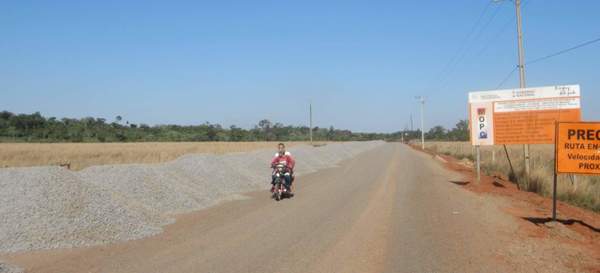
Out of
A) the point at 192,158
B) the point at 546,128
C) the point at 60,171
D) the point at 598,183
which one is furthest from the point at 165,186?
the point at 598,183

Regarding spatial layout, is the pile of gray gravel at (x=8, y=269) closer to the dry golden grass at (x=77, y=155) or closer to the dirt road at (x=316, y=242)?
the dirt road at (x=316, y=242)

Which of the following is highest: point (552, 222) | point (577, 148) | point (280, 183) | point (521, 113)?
point (521, 113)

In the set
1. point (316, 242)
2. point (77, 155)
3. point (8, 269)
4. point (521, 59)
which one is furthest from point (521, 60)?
point (77, 155)

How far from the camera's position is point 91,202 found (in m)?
11.2

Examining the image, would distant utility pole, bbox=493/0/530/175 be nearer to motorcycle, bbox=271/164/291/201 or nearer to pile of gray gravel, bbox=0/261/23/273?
motorcycle, bbox=271/164/291/201

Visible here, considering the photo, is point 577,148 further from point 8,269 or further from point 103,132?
point 103,132

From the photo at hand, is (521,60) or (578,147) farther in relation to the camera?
(521,60)

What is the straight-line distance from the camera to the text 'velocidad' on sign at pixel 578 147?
1034 centimetres

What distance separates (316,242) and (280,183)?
6.81 m

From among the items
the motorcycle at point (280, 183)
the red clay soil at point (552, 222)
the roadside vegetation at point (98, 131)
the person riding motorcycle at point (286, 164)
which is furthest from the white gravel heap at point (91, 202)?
the roadside vegetation at point (98, 131)

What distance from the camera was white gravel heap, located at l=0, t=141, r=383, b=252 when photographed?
30.7 ft

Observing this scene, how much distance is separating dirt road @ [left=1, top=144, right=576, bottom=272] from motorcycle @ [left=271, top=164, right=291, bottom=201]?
96cm

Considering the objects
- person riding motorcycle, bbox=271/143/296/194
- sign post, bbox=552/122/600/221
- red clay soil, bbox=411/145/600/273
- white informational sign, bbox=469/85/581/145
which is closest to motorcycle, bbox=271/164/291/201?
person riding motorcycle, bbox=271/143/296/194

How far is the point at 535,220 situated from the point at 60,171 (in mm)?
11284
